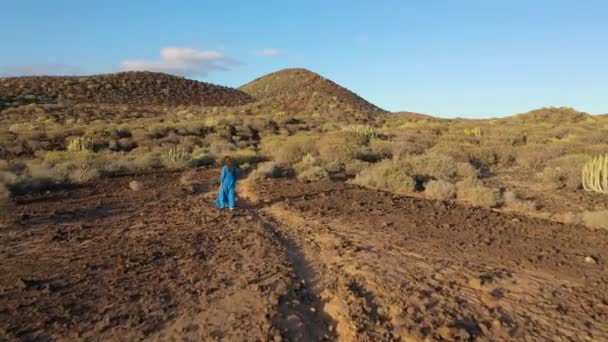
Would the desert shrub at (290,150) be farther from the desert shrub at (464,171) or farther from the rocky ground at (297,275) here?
the rocky ground at (297,275)

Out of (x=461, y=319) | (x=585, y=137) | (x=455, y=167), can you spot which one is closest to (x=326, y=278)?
(x=461, y=319)

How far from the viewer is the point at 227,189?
10844mm

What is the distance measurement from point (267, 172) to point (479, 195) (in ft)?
21.3

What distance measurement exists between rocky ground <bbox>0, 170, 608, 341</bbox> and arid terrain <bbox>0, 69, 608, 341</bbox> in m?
0.03

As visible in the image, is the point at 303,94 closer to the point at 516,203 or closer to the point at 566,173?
the point at 566,173

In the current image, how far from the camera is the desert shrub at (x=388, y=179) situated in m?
13.6

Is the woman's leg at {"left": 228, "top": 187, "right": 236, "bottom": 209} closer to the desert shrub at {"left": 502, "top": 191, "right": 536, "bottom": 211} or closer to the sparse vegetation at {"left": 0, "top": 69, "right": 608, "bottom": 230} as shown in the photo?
the sparse vegetation at {"left": 0, "top": 69, "right": 608, "bottom": 230}

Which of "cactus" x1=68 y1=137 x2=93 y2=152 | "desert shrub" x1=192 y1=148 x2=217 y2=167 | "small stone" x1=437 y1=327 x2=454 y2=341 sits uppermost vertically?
"small stone" x1=437 y1=327 x2=454 y2=341

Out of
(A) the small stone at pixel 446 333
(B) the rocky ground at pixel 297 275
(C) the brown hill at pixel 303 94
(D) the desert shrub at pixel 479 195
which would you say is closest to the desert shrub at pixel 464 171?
(D) the desert shrub at pixel 479 195

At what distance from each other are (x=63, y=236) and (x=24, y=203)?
3.77 m

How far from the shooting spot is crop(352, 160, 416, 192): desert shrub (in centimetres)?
1357

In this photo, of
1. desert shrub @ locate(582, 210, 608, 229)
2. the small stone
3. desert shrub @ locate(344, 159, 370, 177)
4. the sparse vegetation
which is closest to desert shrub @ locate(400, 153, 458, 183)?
the sparse vegetation

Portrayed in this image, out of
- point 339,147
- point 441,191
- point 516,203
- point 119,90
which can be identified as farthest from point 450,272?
point 119,90

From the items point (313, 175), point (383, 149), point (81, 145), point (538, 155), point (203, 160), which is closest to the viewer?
point (313, 175)
